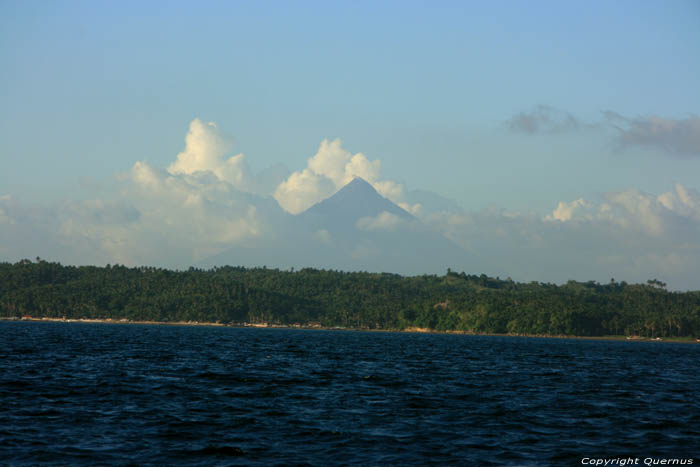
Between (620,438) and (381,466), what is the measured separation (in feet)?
54.0

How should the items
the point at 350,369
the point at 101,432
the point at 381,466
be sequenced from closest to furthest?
the point at 381,466, the point at 101,432, the point at 350,369

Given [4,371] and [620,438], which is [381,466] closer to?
[620,438]

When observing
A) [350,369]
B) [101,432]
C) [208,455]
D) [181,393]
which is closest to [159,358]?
[350,369]

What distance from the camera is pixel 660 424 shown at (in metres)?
50.2

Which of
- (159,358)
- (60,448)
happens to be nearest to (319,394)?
(60,448)

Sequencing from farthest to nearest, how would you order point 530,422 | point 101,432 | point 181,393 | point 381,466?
point 181,393
point 530,422
point 101,432
point 381,466

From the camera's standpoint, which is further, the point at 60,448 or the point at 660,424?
the point at 660,424

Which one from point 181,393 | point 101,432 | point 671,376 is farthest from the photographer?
point 671,376

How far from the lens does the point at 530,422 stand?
4984 centimetres

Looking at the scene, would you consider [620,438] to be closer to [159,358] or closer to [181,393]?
[181,393]

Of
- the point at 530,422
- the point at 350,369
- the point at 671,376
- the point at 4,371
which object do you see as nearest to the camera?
the point at 530,422

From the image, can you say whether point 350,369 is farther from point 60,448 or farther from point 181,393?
point 60,448

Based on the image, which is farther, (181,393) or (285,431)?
(181,393)

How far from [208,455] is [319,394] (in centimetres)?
2491
